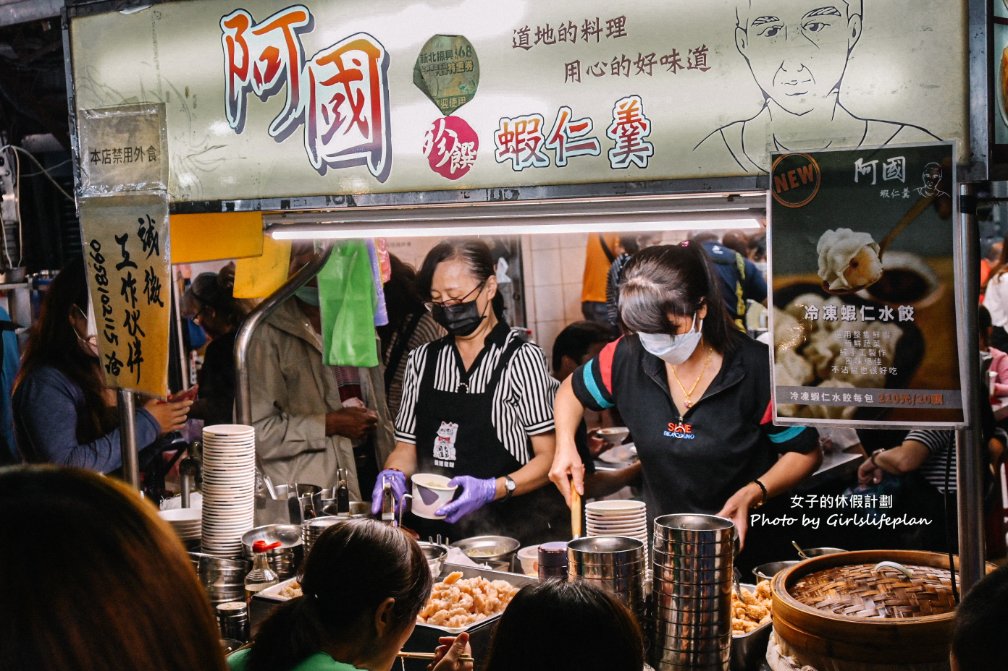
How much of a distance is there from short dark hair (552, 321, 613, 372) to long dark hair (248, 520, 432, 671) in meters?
3.28

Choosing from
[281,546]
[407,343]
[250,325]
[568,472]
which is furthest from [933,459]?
[250,325]

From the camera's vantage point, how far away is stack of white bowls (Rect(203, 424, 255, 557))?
385cm

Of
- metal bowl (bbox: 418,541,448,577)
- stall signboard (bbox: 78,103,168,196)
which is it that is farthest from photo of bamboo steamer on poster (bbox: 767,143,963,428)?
stall signboard (bbox: 78,103,168,196)

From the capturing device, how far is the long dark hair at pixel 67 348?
4.29 metres

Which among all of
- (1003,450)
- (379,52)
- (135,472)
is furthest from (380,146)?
(1003,450)

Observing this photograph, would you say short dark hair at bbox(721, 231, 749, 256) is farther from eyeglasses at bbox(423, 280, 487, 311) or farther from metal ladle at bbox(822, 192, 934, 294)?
metal ladle at bbox(822, 192, 934, 294)

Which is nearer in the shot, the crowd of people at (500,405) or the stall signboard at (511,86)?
the stall signboard at (511,86)

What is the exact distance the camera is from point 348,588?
256 centimetres

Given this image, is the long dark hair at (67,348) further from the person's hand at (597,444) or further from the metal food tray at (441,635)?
the person's hand at (597,444)

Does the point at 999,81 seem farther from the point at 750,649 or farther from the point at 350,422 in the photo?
the point at 350,422

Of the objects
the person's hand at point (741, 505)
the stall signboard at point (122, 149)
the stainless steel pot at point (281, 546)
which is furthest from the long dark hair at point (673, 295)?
the stall signboard at point (122, 149)

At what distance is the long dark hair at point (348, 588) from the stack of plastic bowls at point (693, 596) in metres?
0.70

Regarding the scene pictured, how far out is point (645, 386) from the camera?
4336 millimetres

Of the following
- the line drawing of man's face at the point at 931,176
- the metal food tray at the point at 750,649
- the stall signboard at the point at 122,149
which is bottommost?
the metal food tray at the point at 750,649
